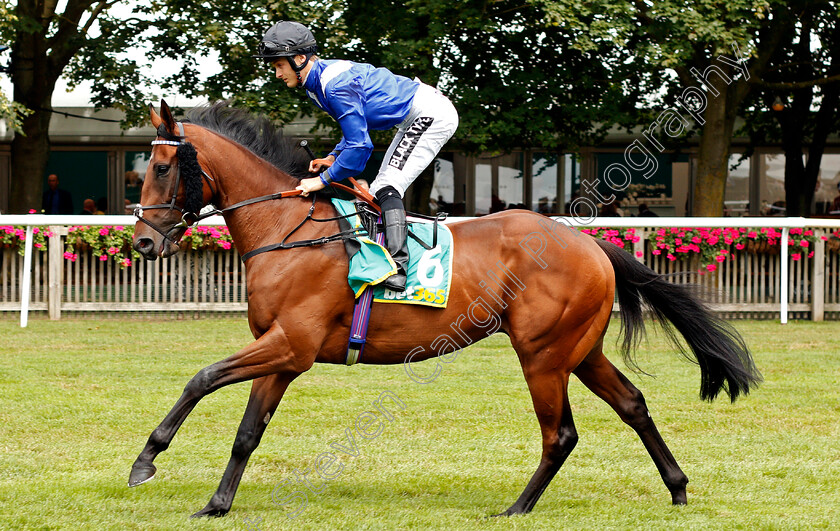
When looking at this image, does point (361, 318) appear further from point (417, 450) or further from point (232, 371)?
point (417, 450)

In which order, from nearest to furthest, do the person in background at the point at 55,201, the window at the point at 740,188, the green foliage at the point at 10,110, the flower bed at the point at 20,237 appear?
the flower bed at the point at 20,237, the green foliage at the point at 10,110, the person in background at the point at 55,201, the window at the point at 740,188

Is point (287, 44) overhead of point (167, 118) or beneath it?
overhead

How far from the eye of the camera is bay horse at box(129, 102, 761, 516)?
410 centimetres

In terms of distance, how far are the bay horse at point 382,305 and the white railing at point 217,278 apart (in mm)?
6248

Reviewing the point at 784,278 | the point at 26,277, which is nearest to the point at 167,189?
the point at 26,277

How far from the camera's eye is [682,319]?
4742 mm

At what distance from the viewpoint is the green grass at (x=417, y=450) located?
13.5 feet

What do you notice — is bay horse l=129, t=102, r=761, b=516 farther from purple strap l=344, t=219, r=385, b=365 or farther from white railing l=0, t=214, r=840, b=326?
white railing l=0, t=214, r=840, b=326

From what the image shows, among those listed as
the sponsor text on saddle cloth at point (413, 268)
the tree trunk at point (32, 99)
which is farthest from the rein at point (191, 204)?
the tree trunk at point (32, 99)

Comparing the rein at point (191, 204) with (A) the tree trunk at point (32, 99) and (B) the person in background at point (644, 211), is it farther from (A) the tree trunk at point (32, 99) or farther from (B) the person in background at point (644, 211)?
(B) the person in background at point (644, 211)

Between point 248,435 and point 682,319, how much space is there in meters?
2.27

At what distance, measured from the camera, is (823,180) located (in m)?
A: 20.1

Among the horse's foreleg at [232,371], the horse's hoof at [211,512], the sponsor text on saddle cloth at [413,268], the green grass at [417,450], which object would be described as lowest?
the green grass at [417,450]

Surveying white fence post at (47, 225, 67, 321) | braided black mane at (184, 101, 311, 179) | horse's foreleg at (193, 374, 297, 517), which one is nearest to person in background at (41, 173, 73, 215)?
white fence post at (47, 225, 67, 321)
